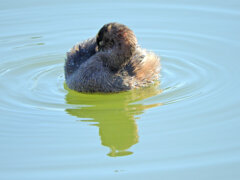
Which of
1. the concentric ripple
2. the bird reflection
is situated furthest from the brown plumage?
the concentric ripple

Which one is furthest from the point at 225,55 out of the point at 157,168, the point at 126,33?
A: the point at 157,168

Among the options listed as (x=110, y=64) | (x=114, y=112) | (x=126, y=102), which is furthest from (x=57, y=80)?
(x=114, y=112)

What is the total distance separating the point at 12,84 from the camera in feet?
30.6

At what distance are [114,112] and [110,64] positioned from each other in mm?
1086

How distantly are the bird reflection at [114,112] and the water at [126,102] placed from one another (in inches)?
0.6

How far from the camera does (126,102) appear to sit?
8.48 meters

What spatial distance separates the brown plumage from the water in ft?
0.61

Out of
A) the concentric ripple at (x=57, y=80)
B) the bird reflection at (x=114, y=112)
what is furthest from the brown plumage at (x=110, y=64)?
the concentric ripple at (x=57, y=80)

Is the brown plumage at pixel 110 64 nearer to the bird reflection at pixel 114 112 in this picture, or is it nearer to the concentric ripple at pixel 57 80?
the bird reflection at pixel 114 112

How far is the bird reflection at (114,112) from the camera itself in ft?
23.8

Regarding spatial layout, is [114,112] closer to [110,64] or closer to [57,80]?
[110,64]

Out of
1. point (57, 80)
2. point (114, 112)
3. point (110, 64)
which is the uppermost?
point (110, 64)

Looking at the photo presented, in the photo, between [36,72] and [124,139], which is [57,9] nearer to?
[36,72]

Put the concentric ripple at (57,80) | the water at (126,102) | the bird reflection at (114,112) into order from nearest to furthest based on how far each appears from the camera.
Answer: the water at (126,102) < the bird reflection at (114,112) < the concentric ripple at (57,80)
